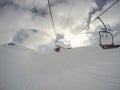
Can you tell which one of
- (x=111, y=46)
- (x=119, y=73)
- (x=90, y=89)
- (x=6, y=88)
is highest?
(x=111, y=46)

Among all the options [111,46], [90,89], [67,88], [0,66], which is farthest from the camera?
[0,66]

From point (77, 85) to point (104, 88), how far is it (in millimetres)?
1186

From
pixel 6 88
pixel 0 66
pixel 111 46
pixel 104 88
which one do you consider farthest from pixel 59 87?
pixel 0 66

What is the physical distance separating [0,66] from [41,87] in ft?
20.5

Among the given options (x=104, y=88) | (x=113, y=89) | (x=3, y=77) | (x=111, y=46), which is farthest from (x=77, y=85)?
(x=3, y=77)

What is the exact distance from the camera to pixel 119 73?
6.17m

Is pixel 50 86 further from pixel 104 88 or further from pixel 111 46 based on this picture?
pixel 111 46

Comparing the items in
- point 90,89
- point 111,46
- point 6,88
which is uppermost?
point 111,46

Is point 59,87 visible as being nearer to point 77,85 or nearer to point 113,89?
point 77,85

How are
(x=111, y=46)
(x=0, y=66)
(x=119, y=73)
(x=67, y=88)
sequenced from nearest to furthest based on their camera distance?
(x=67, y=88), (x=119, y=73), (x=111, y=46), (x=0, y=66)

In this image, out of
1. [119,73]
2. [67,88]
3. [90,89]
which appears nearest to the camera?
[90,89]

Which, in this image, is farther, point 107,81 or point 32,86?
point 32,86

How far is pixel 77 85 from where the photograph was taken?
18.2ft

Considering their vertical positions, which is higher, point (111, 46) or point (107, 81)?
point (111, 46)
